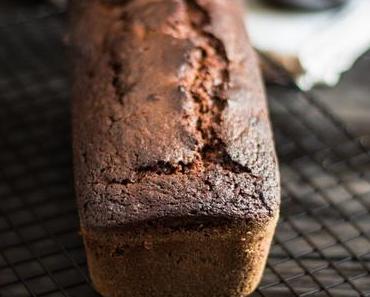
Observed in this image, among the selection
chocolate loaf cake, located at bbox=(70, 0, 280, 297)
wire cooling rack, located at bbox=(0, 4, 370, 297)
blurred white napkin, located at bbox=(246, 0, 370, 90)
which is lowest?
wire cooling rack, located at bbox=(0, 4, 370, 297)

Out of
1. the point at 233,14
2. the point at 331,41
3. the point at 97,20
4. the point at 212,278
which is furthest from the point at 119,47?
the point at 331,41

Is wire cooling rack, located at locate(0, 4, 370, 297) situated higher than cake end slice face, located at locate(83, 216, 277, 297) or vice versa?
cake end slice face, located at locate(83, 216, 277, 297)

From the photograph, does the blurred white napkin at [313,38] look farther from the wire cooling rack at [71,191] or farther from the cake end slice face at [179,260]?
the cake end slice face at [179,260]

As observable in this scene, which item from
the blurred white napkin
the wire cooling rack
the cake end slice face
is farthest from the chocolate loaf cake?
the blurred white napkin

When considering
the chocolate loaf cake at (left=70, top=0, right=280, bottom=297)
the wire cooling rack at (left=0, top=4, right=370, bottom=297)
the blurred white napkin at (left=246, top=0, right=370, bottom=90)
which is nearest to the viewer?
the chocolate loaf cake at (left=70, top=0, right=280, bottom=297)

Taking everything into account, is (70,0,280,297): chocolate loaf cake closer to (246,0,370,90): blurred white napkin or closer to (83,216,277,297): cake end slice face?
(83,216,277,297): cake end slice face

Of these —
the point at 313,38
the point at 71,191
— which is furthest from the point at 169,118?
the point at 313,38

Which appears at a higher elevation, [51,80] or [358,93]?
[358,93]

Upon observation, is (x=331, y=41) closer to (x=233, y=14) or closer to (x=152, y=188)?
(x=233, y=14)
